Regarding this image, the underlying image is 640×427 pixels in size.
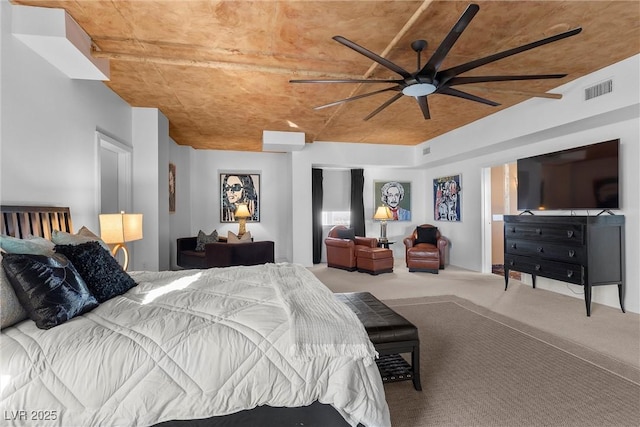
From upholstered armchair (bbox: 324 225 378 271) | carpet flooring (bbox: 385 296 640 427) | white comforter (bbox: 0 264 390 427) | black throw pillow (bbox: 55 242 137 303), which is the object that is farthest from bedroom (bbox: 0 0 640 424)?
carpet flooring (bbox: 385 296 640 427)

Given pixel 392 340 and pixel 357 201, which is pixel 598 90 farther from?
pixel 357 201

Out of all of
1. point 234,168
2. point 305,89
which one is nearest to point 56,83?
point 305,89

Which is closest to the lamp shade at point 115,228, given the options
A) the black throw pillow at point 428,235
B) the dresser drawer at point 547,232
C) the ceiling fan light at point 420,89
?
the ceiling fan light at point 420,89

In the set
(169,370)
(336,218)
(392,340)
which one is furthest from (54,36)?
(336,218)

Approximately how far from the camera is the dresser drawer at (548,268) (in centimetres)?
347

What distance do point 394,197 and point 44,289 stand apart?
6.81 metres

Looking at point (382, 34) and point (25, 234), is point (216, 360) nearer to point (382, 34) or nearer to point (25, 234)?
point (25, 234)

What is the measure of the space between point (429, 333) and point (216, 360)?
2173mm

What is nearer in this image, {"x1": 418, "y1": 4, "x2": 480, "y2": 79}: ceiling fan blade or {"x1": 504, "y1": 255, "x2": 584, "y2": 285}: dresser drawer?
{"x1": 418, "y1": 4, "x2": 480, "y2": 79}: ceiling fan blade

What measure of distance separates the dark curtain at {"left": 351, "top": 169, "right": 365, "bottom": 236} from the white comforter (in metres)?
5.89

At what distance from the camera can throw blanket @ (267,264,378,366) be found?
4.40 ft

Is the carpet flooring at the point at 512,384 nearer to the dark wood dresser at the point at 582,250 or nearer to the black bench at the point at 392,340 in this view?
the black bench at the point at 392,340

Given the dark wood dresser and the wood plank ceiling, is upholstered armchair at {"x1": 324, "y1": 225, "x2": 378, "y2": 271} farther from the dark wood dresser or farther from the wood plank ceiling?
the dark wood dresser

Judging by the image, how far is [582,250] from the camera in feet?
11.2
